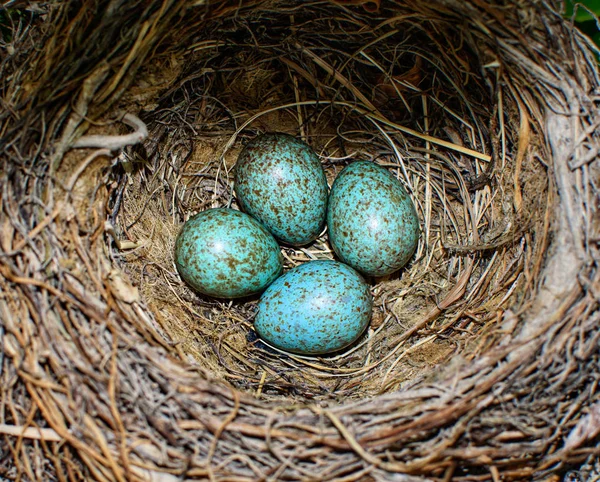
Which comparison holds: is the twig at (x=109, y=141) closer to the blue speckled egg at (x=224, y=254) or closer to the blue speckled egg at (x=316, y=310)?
the blue speckled egg at (x=224, y=254)

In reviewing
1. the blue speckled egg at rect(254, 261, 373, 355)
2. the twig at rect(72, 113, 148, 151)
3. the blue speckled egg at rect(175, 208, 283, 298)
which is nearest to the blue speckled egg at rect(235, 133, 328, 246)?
the blue speckled egg at rect(175, 208, 283, 298)

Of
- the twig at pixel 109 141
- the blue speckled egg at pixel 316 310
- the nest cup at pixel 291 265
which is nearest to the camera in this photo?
the nest cup at pixel 291 265

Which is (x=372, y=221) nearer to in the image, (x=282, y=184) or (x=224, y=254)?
(x=282, y=184)

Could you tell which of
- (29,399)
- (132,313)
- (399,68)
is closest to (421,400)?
(132,313)

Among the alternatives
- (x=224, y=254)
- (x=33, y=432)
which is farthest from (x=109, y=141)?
(x=33, y=432)

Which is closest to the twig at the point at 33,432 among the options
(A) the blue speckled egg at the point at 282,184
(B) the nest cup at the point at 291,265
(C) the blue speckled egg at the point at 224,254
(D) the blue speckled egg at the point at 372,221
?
(B) the nest cup at the point at 291,265

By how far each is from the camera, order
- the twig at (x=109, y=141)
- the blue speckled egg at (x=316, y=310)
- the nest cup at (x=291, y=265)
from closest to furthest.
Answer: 1. the nest cup at (x=291, y=265)
2. the twig at (x=109, y=141)
3. the blue speckled egg at (x=316, y=310)

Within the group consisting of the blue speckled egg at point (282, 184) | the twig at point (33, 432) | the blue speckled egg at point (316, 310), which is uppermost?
the blue speckled egg at point (282, 184)
